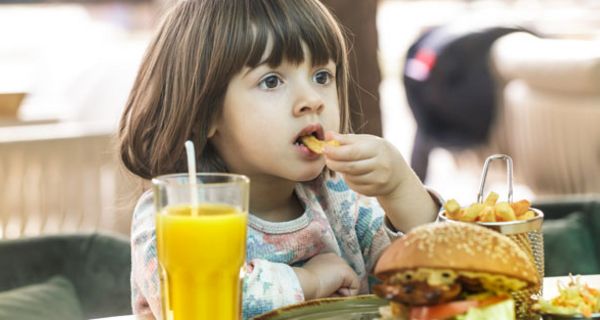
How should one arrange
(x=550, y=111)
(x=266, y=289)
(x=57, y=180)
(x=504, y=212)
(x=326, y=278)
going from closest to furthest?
(x=504, y=212)
(x=266, y=289)
(x=326, y=278)
(x=57, y=180)
(x=550, y=111)

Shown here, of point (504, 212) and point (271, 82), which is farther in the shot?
point (271, 82)

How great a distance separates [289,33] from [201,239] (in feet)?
1.41

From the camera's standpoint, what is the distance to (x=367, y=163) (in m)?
1.44

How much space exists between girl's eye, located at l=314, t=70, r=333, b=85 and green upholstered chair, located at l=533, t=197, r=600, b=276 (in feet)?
3.53

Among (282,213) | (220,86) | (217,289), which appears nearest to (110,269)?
(282,213)

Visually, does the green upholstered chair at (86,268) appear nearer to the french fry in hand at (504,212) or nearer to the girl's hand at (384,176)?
the girl's hand at (384,176)

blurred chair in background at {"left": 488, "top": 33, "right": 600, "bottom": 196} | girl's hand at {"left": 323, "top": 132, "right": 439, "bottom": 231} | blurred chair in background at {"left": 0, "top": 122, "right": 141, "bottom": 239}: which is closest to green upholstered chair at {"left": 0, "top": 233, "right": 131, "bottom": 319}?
blurred chair in background at {"left": 0, "top": 122, "right": 141, "bottom": 239}

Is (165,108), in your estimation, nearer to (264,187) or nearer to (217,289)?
(264,187)

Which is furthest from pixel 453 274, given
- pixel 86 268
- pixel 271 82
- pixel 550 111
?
pixel 550 111

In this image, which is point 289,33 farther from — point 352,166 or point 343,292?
point 343,292

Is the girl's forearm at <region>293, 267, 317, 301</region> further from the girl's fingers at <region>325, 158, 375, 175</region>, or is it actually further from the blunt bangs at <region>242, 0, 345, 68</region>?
the blunt bangs at <region>242, 0, 345, 68</region>

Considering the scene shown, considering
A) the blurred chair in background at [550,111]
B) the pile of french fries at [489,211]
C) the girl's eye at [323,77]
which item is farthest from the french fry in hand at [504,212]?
the blurred chair in background at [550,111]

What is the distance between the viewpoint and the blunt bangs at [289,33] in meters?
1.46

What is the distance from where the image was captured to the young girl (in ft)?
4.75
